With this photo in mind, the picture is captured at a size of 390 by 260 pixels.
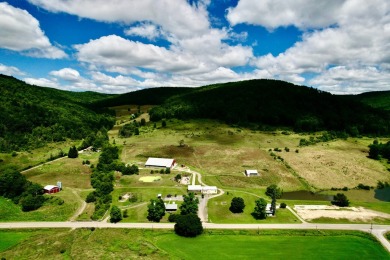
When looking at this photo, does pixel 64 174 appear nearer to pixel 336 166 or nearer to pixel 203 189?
pixel 203 189

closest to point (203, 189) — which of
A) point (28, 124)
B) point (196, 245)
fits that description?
point (196, 245)

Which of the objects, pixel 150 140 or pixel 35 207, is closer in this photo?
pixel 35 207

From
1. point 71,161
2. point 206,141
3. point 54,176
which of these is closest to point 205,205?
point 54,176

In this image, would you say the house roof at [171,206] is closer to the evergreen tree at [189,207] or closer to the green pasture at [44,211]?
the evergreen tree at [189,207]

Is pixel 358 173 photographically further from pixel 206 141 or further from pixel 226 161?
pixel 206 141

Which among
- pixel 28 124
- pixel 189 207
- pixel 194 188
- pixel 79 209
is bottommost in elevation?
pixel 79 209

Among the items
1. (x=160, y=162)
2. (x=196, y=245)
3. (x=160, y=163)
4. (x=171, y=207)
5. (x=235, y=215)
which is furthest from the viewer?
(x=160, y=162)

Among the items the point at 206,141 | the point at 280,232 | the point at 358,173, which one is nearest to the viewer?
the point at 280,232
